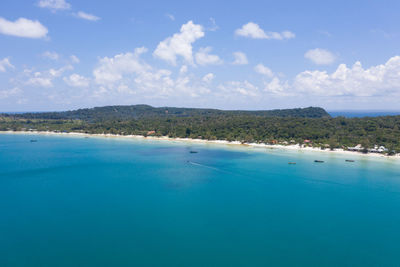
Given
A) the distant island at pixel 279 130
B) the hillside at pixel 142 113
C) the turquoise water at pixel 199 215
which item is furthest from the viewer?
the hillside at pixel 142 113

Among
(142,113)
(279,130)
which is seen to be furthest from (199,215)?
(142,113)

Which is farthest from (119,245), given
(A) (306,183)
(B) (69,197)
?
(A) (306,183)

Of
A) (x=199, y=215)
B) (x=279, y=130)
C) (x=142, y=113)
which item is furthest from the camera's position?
(x=142, y=113)

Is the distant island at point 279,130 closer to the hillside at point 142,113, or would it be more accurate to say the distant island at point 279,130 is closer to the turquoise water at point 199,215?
the turquoise water at point 199,215

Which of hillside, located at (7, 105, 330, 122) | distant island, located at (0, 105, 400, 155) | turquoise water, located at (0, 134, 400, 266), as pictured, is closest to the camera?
turquoise water, located at (0, 134, 400, 266)

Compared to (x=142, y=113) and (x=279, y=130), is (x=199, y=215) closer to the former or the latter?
(x=279, y=130)

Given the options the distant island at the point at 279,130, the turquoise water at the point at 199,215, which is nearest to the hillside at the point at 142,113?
the distant island at the point at 279,130

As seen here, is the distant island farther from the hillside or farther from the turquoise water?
the hillside

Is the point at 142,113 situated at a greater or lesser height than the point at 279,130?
greater

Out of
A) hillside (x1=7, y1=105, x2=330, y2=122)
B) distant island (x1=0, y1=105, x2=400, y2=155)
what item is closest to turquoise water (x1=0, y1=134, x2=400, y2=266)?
distant island (x1=0, y1=105, x2=400, y2=155)
